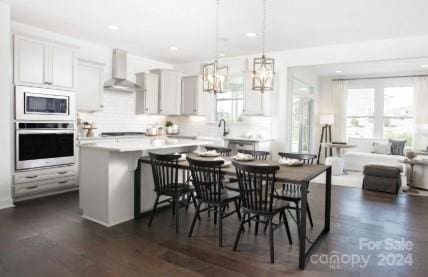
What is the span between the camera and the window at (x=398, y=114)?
8523 millimetres

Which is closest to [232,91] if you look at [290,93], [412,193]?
[290,93]

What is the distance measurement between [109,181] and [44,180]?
186 cm

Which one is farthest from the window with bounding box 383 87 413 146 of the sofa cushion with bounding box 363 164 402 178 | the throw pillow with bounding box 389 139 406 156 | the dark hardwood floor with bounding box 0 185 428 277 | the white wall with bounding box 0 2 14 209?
the white wall with bounding box 0 2 14 209

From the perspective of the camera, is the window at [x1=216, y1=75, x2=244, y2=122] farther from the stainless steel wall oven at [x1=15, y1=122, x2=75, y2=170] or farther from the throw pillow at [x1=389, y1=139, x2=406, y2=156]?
the throw pillow at [x1=389, y1=139, x2=406, y2=156]

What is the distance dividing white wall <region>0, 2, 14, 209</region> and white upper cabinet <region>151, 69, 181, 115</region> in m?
3.35

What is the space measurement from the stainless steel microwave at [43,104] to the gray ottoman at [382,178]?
5612mm

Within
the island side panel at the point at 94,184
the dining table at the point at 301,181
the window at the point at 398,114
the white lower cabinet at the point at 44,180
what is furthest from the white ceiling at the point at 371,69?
the white lower cabinet at the point at 44,180

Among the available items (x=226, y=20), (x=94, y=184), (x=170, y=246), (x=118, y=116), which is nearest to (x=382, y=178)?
(x=226, y=20)

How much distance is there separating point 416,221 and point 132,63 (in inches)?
244

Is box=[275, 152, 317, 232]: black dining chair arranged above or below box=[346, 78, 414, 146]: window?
below

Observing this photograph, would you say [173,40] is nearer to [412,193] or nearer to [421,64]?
[412,193]

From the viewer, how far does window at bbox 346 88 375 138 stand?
909 cm

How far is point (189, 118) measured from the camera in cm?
774

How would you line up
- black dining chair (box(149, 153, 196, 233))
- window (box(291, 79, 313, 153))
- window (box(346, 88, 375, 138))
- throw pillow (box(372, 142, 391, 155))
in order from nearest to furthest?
black dining chair (box(149, 153, 196, 233)) → window (box(291, 79, 313, 153)) → throw pillow (box(372, 142, 391, 155)) → window (box(346, 88, 375, 138))
